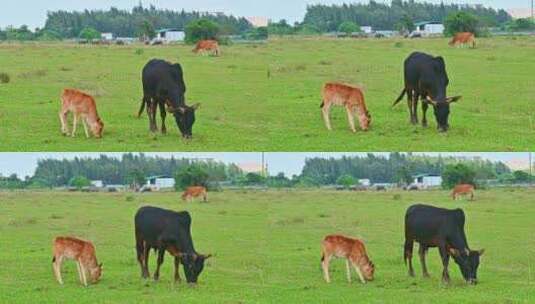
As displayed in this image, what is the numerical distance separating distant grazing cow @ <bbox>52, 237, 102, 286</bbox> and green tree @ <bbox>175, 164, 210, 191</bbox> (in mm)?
10038

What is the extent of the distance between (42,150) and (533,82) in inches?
509

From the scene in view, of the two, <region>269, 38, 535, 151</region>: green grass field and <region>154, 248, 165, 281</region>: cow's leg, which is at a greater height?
<region>269, 38, 535, 151</region>: green grass field

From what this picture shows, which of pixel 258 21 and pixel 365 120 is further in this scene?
pixel 258 21

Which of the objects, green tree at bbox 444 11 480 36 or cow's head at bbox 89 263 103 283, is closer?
cow's head at bbox 89 263 103 283

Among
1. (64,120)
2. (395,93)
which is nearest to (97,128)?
(64,120)

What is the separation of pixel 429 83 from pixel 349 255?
3.80 metres

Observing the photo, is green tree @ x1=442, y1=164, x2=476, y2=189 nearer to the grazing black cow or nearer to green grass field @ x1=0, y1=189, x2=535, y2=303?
green grass field @ x1=0, y1=189, x2=535, y2=303

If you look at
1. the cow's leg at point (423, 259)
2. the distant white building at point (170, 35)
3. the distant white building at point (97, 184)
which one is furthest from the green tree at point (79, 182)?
the cow's leg at point (423, 259)

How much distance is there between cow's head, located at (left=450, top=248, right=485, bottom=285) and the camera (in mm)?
20000

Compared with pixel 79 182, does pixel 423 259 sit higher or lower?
higher

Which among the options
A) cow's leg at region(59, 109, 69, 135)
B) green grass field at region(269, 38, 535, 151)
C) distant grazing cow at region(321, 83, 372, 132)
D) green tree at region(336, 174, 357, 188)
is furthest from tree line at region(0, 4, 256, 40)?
distant grazing cow at region(321, 83, 372, 132)

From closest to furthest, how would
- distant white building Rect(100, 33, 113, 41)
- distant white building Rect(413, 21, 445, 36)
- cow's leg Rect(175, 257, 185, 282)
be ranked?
cow's leg Rect(175, 257, 185, 282)
distant white building Rect(100, 33, 113, 41)
distant white building Rect(413, 21, 445, 36)

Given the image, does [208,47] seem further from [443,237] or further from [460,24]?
[443,237]

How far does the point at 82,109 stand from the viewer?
2292cm
